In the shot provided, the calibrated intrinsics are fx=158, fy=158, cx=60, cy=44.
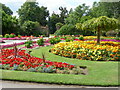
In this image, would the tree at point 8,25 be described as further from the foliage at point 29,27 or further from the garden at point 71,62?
the garden at point 71,62

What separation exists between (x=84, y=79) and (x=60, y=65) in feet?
4.95

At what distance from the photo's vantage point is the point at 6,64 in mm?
5727

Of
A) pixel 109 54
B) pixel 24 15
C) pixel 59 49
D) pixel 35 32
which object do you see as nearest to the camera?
pixel 109 54

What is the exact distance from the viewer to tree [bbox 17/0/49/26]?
2986cm

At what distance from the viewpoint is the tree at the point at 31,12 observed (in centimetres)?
2986

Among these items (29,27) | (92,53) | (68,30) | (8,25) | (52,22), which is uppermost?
(52,22)

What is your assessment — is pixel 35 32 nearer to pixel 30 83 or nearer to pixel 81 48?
pixel 81 48

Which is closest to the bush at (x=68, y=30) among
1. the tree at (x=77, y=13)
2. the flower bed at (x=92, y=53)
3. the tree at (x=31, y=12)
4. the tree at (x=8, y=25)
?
the tree at (x=77, y=13)

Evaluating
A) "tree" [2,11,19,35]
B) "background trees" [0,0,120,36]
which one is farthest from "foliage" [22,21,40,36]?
"tree" [2,11,19,35]

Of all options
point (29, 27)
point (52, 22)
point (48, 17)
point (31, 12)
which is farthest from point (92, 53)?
point (31, 12)

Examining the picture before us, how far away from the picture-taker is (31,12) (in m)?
30.8

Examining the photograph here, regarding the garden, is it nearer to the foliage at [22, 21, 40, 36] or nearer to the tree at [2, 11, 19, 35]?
the tree at [2, 11, 19, 35]

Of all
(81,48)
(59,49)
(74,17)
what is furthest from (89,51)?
(74,17)

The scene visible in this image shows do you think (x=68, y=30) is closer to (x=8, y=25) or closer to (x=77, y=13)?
(x=77, y=13)
